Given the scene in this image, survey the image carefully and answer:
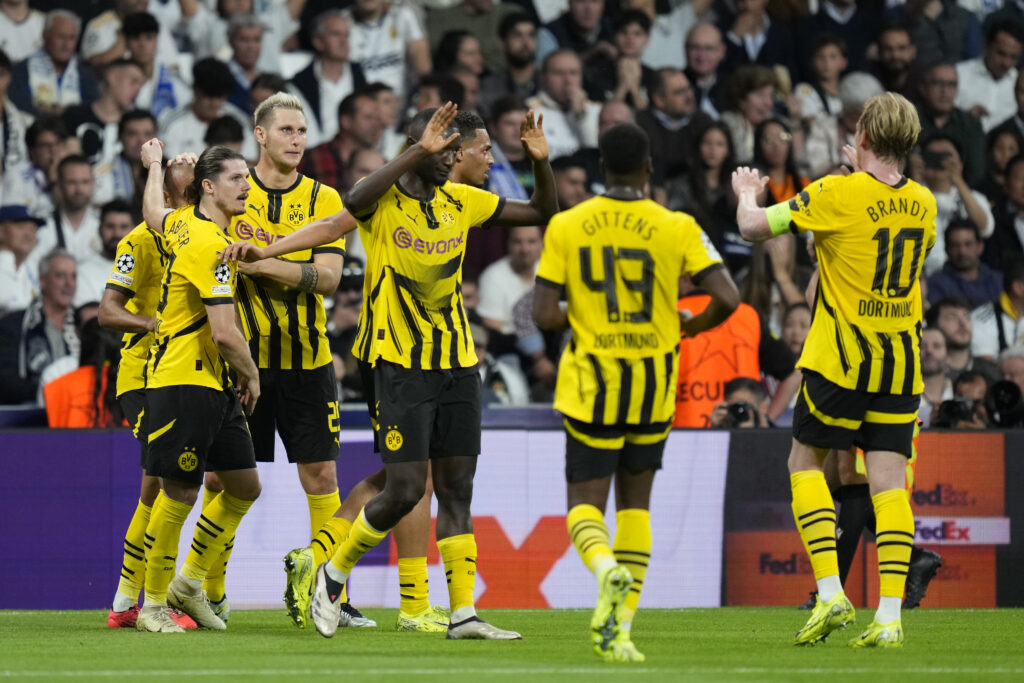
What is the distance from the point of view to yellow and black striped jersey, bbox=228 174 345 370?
25.2 feet

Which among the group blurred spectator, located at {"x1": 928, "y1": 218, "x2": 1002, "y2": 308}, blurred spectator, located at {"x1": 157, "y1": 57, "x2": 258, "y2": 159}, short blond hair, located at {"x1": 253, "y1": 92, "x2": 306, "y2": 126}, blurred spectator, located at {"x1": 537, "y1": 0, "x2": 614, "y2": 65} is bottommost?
blurred spectator, located at {"x1": 928, "y1": 218, "x2": 1002, "y2": 308}

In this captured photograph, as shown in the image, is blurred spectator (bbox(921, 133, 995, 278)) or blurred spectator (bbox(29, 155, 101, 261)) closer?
blurred spectator (bbox(29, 155, 101, 261))

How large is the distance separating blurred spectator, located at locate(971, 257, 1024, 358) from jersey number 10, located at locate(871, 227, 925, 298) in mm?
6521

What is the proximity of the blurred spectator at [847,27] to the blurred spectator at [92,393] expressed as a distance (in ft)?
23.9

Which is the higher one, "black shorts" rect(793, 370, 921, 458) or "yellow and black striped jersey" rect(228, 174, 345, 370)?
"yellow and black striped jersey" rect(228, 174, 345, 370)

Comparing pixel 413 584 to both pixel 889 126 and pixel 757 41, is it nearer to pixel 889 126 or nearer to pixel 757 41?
pixel 889 126

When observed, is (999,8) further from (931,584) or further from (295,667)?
(295,667)

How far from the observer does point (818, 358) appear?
21.3ft

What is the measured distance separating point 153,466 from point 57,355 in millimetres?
4437

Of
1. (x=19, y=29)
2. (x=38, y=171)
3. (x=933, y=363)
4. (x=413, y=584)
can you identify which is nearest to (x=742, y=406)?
(x=933, y=363)

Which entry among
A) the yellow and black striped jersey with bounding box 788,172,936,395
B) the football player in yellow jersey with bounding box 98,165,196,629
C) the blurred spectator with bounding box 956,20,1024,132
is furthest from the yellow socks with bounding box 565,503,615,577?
the blurred spectator with bounding box 956,20,1024,132

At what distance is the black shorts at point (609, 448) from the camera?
229 inches

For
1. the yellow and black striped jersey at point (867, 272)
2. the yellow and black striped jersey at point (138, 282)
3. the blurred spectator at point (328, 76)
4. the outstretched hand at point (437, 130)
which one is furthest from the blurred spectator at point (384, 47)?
the yellow and black striped jersey at point (867, 272)

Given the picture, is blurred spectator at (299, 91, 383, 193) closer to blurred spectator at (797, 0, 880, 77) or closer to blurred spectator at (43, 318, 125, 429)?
blurred spectator at (43, 318, 125, 429)
